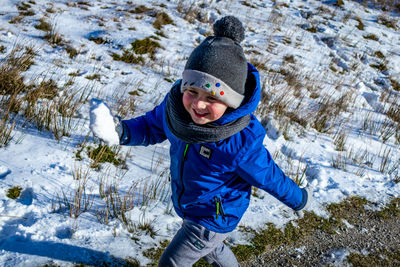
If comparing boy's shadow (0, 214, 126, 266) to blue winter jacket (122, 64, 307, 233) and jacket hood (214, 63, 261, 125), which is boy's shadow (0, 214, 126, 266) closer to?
blue winter jacket (122, 64, 307, 233)

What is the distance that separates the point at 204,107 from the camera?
1562 mm

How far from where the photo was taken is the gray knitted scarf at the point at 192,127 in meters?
1.56

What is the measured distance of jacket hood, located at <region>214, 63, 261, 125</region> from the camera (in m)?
1.54

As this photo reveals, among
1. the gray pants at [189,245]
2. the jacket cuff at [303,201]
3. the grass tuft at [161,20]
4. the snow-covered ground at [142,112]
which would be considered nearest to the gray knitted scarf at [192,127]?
the gray pants at [189,245]

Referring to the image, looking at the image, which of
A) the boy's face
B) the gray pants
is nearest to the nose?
the boy's face

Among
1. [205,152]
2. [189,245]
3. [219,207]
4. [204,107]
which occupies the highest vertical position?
[204,107]

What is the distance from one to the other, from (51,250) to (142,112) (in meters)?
2.04

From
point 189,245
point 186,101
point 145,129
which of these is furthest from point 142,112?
point 189,245

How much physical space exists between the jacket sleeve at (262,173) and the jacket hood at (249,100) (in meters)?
0.19

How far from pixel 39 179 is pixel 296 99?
4092mm

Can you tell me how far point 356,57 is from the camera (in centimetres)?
745

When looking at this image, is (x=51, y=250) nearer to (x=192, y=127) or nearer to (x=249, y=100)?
(x=192, y=127)

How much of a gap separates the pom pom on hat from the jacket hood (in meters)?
0.20

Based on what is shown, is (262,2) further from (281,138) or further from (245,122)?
(245,122)
